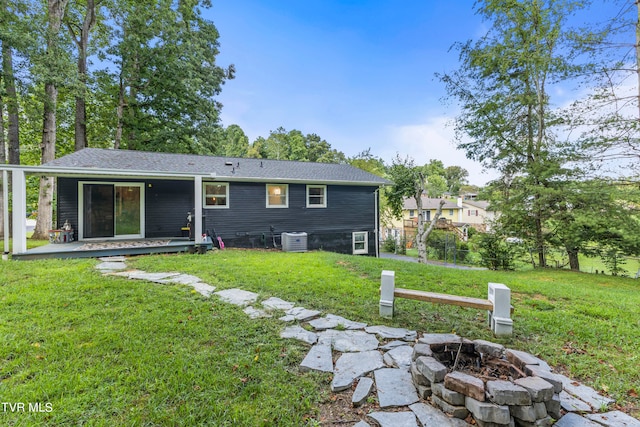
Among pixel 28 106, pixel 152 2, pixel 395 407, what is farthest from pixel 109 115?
pixel 395 407

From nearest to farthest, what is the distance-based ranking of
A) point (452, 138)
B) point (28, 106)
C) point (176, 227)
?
point (176, 227)
point (28, 106)
point (452, 138)

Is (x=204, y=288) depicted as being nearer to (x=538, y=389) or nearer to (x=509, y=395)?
(x=509, y=395)

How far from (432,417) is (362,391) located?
1.63ft

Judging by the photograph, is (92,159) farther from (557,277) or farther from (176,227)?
(557,277)

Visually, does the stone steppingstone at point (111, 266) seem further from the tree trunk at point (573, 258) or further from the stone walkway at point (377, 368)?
the tree trunk at point (573, 258)

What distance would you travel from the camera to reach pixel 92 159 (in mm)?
8867

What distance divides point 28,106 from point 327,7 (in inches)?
527

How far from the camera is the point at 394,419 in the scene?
183 centimetres

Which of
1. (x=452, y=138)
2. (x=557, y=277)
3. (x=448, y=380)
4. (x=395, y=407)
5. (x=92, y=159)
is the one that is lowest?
(x=557, y=277)

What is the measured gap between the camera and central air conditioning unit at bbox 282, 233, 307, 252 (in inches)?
407

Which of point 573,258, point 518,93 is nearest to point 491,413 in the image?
point 573,258

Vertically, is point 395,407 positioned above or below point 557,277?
above

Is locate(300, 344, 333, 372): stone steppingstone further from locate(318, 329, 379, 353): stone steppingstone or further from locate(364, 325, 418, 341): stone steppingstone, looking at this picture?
locate(364, 325, 418, 341): stone steppingstone

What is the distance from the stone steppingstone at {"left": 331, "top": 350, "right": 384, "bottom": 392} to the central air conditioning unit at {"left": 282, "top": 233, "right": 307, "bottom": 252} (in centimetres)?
777
